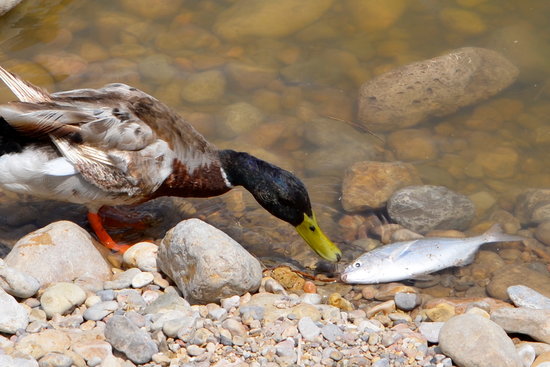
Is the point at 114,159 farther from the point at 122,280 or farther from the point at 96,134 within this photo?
the point at 122,280

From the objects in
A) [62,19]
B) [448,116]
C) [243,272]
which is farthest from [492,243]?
[62,19]

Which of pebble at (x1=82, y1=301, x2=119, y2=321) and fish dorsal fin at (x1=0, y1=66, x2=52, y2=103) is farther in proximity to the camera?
fish dorsal fin at (x1=0, y1=66, x2=52, y2=103)

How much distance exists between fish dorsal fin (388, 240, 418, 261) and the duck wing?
64.4 inches

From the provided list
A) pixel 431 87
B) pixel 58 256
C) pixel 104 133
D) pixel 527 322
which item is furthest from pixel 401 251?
pixel 431 87

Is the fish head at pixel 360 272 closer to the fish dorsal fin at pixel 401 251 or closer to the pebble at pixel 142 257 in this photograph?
the fish dorsal fin at pixel 401 251

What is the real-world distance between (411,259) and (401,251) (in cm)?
8

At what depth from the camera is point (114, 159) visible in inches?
194

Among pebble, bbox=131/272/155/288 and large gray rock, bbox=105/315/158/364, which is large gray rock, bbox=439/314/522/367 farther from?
pebble, bbox=131/272/155/288

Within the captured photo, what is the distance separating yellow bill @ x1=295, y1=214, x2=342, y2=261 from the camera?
201 inches

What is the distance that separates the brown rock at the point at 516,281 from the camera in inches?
198

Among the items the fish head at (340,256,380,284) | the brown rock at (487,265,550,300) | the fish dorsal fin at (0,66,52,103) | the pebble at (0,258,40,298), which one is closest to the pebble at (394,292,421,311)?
the fish head at (340,256,380,284)

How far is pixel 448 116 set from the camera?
6.86m

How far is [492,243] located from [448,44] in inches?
107

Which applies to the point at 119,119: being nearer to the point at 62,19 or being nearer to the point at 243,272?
the point at 243,272
